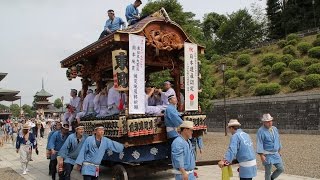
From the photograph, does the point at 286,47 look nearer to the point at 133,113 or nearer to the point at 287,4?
the point at 287,4

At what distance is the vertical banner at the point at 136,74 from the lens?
801cm

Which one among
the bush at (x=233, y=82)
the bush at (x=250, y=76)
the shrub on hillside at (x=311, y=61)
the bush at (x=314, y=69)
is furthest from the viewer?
the bush at (x=233, y=82)

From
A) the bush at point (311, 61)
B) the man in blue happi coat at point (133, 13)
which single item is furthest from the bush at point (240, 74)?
the man in blue happi coat at point (133, 13)

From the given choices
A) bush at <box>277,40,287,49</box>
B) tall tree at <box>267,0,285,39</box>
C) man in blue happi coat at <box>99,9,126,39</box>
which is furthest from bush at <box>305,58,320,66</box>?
man in blue happi coat at <box>99,9,126,39</box>

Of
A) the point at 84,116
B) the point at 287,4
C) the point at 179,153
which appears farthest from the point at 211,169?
the point at 287,4

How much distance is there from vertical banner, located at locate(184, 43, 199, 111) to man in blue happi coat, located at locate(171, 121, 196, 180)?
3969 mm

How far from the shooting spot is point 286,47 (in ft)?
110

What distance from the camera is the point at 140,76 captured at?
8211 millimetres

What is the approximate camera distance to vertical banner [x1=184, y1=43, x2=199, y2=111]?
924 centimetres

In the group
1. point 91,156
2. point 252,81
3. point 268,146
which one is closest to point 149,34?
point 91,156

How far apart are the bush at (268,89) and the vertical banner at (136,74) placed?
21.1 metres

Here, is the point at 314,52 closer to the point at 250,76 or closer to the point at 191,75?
the point at 250,76

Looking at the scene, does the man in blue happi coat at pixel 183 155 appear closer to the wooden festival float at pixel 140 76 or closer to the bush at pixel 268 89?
the wooden festival float at pixel 140 76

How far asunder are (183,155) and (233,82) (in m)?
28.9
